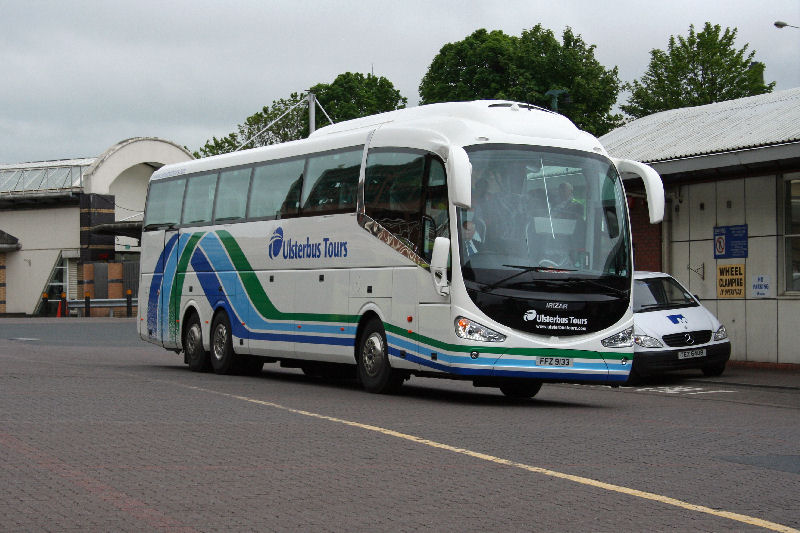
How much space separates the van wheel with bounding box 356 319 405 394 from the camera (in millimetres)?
15750

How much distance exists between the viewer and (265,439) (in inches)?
416

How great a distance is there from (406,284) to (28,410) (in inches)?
192

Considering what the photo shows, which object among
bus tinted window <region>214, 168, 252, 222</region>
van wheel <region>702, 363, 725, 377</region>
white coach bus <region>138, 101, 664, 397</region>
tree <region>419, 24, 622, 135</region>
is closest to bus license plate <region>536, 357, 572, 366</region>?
white coach bus <region>138, 101, 664, 397</region>

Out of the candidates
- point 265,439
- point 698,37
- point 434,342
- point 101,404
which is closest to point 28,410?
point 101,404

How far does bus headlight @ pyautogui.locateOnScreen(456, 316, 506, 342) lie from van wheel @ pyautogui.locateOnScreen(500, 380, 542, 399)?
1994 mm

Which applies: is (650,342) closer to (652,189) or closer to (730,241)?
(652,189)

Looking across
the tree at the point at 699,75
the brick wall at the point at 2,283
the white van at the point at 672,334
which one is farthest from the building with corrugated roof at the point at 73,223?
the white van at the point at 672,334

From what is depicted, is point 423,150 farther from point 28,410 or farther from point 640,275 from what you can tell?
point 640,275

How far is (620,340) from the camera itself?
15.0 meters

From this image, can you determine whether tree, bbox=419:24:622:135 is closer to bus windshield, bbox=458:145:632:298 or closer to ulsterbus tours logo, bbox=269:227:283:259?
ulsterbus tours logo, bbox=269:227:283:259

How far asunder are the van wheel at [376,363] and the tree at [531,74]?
40888 mm

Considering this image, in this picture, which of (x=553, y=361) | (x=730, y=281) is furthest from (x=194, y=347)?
(x=730, y=281)

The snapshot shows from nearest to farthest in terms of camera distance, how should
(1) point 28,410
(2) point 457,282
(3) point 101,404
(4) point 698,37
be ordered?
(1) point 28,410 → (3) point 101,404 → (2) point 457,282 → (4) point 698,37

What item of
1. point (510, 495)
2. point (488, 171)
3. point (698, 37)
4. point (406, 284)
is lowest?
point (510, 495)
